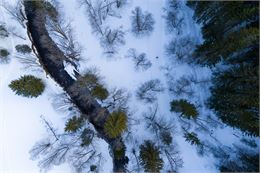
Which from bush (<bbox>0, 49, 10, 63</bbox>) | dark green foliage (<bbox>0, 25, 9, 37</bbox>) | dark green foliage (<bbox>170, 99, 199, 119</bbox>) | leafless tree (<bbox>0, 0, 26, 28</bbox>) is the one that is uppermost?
leafless tree (<bbox>0, 0, 26, 28</bbox>)

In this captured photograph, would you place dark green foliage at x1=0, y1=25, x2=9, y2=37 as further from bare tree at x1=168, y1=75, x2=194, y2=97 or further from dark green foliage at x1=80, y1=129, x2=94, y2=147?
bare tree at x1=168, y1=75, x2=194, y2=97

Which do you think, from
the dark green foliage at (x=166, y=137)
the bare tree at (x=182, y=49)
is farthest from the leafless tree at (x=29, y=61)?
the dark green foliage at (x=166, y=137)

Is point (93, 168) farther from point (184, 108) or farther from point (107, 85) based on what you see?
point (184, 108)

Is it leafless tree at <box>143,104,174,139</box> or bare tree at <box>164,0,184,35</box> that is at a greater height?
bare tree at <box>164,0,184,35</box>

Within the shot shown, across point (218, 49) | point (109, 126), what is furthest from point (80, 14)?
point (218, 49)

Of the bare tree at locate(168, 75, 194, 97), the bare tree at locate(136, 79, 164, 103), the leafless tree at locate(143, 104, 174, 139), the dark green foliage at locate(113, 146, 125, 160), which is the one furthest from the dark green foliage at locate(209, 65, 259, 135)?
the dark green foliage at locate(113, 146, 125, 160)

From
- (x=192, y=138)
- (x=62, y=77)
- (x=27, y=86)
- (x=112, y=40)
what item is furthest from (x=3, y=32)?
(x=192, y=138)

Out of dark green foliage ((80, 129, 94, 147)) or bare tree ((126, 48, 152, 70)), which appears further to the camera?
bare tree ((126, 48, 152, 70))
